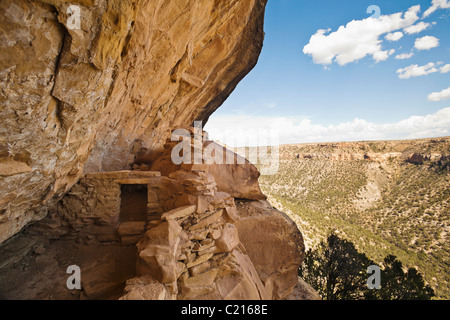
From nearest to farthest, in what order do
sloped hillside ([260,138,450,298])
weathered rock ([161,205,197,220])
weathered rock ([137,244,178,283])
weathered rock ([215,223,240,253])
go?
weathered rock ([137,244,178,283]) < weathered rock ([161,205,197,220]) < weathered rock ([215,223,240,253]) < sloped hillside ([260,138,450,298])

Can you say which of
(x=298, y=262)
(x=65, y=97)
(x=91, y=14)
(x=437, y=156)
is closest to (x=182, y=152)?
(x=65, y=97)

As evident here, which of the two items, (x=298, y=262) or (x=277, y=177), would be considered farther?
(x=277, y=177)

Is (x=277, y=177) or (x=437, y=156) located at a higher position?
(x=437, y=156)

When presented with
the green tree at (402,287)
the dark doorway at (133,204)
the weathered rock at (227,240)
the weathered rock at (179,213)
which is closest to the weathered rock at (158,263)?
the weathered rock at (179,213)

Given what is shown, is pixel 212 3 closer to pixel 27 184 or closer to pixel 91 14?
pixel 91 14

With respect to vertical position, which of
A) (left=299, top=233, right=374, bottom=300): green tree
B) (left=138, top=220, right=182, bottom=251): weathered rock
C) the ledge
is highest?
the ledge

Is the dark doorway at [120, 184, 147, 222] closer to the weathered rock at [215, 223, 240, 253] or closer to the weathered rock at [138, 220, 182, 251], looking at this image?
the weathered rock at [138, 220, 182, 251]

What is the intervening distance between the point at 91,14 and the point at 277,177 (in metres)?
38.2

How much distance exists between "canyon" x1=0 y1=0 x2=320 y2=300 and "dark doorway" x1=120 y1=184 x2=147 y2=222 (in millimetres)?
32

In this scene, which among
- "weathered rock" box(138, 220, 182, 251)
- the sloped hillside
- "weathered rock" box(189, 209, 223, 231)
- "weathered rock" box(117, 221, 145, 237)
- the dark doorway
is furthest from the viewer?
the sloped hillside

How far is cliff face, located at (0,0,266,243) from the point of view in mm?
1794

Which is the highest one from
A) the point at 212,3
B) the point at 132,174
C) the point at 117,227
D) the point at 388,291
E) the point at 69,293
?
the point at 212,3

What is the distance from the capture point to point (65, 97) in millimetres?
2352

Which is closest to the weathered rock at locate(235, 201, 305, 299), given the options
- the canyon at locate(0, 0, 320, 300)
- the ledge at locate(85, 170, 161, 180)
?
the canyon at locate(0, 0, 320, 300)
